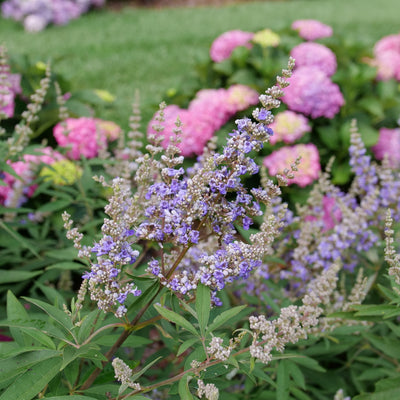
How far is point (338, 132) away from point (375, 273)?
96.7 inches

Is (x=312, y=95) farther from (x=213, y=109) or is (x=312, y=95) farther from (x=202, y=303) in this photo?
(x=202, y=303)

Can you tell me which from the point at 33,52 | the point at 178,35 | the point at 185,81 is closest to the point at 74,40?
the point at 33,52

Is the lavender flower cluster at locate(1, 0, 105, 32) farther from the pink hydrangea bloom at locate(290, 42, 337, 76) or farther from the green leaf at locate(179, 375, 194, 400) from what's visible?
the green leaf at locate(179, 375, 194, 400)

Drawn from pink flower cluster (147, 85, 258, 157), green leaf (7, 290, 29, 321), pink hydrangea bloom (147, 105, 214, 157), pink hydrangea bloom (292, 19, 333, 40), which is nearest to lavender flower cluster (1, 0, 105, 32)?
pink hydrangea bloom (292, 19, 333, 40)

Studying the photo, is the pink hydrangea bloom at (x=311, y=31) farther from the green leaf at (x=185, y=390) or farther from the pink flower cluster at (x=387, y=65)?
the green leaf at (x=185, y=390)

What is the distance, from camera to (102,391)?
5.23 ft

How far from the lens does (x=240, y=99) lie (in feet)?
15.0

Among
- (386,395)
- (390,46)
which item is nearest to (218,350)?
(386,395)

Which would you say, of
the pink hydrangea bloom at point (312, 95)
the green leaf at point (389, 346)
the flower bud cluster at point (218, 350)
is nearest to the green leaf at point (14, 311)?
the flower bud cluster at point (218, 350)

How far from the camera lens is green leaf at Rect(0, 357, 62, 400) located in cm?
147

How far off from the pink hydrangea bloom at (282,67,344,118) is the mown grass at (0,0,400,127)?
59.9 inches

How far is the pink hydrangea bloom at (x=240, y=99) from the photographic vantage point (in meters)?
4.59

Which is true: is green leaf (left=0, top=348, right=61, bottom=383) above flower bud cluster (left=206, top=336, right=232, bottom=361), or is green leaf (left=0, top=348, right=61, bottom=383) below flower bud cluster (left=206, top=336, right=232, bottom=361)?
below

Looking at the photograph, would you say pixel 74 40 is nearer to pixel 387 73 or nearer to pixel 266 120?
pixel 387 73
